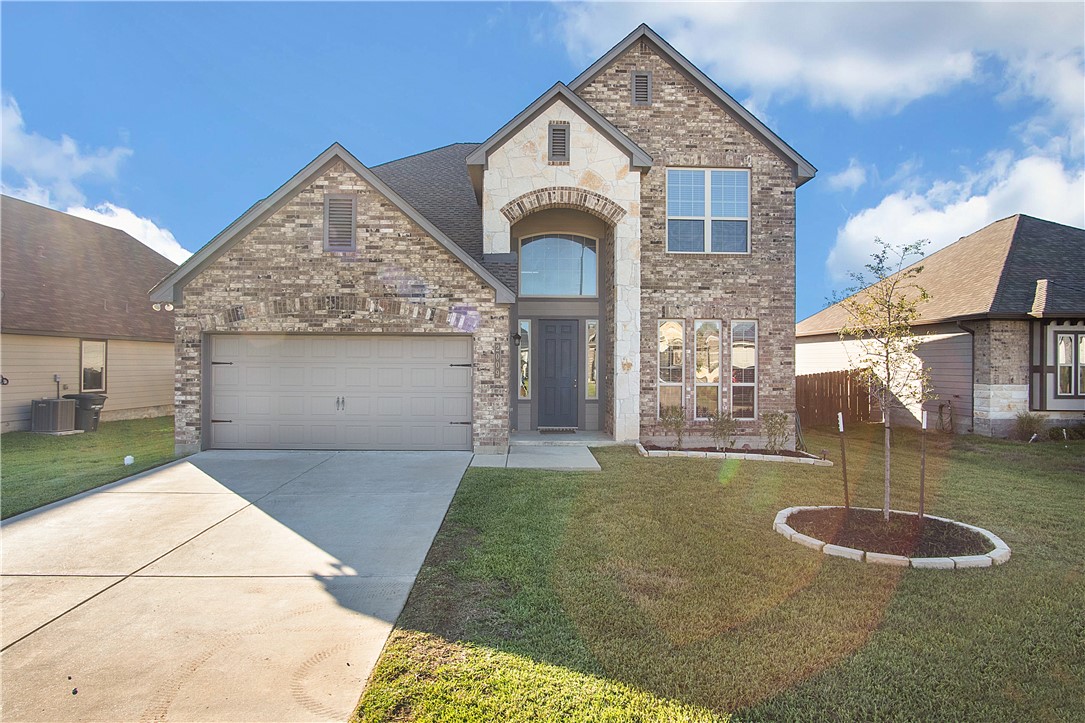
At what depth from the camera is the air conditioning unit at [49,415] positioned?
588 inches

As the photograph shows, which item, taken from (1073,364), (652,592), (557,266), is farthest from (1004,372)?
(652,592)

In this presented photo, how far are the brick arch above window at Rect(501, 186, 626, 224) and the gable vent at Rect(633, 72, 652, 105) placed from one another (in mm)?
2700

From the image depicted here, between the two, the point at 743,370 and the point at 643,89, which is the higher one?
the point at 643,89

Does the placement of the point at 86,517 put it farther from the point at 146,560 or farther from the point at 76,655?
the point at 76,655

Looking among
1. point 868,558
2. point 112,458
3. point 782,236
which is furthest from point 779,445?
point 112,458

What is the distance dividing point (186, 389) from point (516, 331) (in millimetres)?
6929

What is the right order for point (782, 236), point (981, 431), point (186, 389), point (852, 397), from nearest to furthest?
1. point (186, 389)
2. point (782, 236)
3. point (981, 431)
4. point (852, 397)

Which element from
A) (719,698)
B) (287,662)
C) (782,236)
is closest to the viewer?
(719,698)

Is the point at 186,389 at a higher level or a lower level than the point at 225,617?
→ higher

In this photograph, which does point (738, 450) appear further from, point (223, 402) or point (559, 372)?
point (223, 402)

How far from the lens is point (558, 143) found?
12.4 m

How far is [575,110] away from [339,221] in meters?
5.46

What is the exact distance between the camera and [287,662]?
12.0 ft

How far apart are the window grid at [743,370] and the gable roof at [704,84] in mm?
3842
